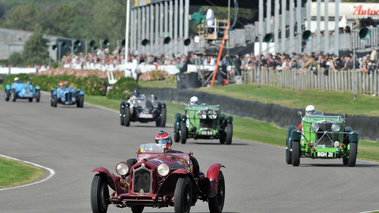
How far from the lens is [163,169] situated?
10.9 meters

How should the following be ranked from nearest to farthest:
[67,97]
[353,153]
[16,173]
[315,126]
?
[16,173], [353,153], [315,126], [67,97]

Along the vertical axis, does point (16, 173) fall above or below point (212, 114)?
below

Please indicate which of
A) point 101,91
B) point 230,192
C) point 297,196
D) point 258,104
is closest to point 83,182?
point 230,192

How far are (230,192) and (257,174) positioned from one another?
117 inches

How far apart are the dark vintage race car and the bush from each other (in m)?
16.5

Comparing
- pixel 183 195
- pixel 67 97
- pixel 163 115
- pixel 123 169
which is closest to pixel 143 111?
pixel 163 115

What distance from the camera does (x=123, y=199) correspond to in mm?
10820

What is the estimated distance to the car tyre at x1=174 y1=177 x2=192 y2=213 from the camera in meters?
10.6

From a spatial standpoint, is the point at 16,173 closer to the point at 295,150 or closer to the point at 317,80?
the point at 295,150

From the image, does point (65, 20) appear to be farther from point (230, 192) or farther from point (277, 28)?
point (230, 192)

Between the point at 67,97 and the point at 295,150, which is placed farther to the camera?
the point at 67,97

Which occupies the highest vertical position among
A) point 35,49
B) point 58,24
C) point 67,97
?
point 58,24

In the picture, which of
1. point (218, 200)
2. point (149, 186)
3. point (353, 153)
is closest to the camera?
point (149, 186)

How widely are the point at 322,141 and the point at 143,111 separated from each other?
1253 centimetres
